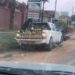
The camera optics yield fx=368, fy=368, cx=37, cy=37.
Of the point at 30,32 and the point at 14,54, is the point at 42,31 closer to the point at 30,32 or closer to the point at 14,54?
the point at 30,32

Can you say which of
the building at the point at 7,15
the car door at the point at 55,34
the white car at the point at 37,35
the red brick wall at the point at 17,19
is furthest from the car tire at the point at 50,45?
the red brick wall at the point at 17,19

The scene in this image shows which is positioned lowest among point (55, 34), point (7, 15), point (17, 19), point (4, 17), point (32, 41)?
point (17, 19)

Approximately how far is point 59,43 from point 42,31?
14.7 ft

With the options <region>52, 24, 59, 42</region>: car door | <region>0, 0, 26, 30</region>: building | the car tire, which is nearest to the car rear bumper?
the car tire

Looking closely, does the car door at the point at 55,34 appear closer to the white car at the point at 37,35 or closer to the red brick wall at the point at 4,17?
the white car at the point at 37,35

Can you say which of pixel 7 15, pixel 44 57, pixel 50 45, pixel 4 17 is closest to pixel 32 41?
pixel 50 45

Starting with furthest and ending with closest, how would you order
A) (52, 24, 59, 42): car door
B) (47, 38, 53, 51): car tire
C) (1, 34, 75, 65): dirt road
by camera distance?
(52, 24, 59, 42): car door < (47, 38, 53, 51): car tire < (1, 34, 75, 65): dirt road

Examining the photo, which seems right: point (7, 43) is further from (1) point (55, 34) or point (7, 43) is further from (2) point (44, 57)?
(2) point (44, 57)

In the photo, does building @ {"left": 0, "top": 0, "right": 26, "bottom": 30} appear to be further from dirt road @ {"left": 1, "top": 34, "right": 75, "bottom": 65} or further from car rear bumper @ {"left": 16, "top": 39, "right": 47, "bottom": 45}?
dirt road @ {"left": 1, "top": 34, "right": 75, "bottom": 65}

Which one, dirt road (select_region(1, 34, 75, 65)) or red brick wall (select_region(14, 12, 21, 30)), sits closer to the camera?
dirt road (select_region(1, 34, 75, 65))

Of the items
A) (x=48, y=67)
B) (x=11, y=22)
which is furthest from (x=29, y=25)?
(x=48, y=67)

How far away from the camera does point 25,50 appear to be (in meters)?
21.6

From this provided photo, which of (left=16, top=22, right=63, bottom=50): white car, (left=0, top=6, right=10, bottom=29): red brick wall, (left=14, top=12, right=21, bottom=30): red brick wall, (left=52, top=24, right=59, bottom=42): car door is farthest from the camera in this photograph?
(left=14, top=12, right=21, bottom=30): red brick wall

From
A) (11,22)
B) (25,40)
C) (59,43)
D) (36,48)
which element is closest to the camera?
(25,40)
